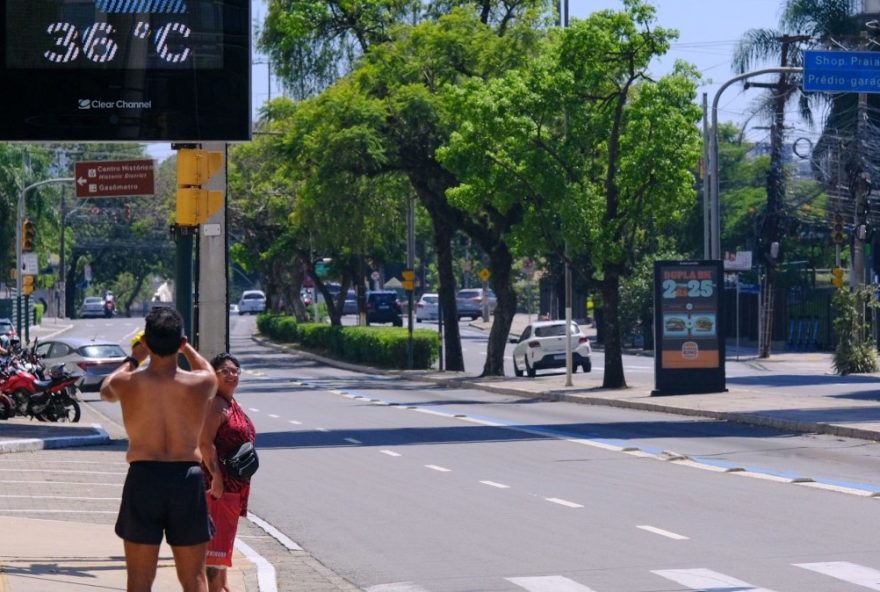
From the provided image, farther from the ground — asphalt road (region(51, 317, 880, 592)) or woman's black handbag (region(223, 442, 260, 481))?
woman's black handbag (region(223, 442, 260, 481))

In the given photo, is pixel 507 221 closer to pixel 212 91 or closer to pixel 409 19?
pixel 409 19

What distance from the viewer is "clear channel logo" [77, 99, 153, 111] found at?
13.4 m

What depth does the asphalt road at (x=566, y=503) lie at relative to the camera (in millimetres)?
11047

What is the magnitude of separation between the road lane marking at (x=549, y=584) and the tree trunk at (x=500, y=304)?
3340 centimetres

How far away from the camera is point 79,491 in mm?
16375

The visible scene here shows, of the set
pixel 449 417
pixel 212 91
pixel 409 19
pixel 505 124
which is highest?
pixel 409 19

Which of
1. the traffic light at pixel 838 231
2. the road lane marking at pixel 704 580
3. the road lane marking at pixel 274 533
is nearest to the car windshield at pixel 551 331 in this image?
the traffic light at pixel 838 231

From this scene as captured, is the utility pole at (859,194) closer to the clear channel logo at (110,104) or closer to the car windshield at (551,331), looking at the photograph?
the car windshield at (551,331)

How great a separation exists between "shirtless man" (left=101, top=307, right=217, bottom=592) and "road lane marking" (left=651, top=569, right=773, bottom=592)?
13.2ft

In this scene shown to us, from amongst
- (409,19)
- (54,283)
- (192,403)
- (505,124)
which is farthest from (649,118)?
(54,283)

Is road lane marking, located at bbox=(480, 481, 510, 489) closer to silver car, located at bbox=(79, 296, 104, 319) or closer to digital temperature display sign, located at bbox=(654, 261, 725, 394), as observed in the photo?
digital temperature display sign, located at bbox=(654, 261, 725, 394)

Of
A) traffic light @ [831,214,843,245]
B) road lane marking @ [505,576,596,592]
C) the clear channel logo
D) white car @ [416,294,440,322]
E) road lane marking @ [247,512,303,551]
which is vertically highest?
traffic light @ [831,214,843,245]

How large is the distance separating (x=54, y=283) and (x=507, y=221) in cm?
6177

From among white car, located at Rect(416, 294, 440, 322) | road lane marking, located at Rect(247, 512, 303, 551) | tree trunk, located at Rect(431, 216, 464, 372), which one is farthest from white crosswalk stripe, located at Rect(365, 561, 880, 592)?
white car, located at Rect(416, 294, 440, 322)
